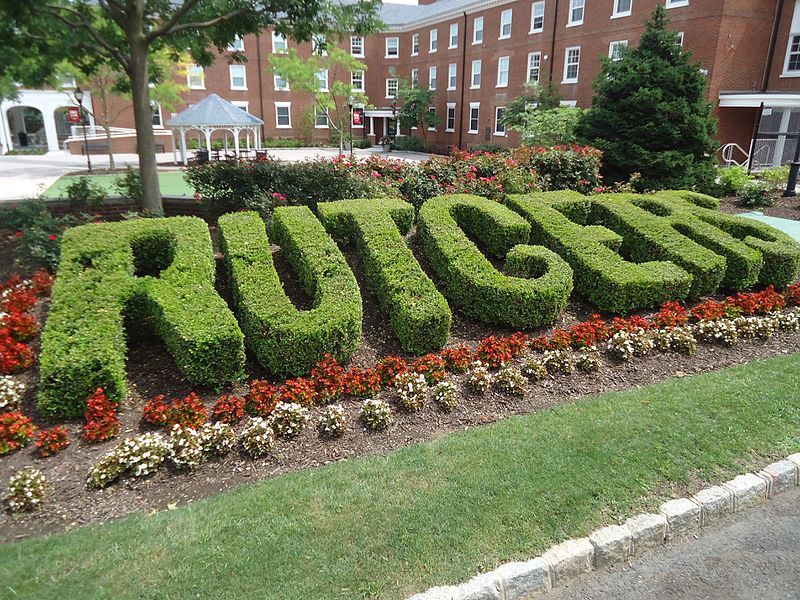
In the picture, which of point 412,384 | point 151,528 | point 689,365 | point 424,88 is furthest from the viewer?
point 424,88

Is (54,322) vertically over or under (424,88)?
under

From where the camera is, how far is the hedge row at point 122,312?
200 inches

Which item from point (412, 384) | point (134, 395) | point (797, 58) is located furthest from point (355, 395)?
point (797, 58)

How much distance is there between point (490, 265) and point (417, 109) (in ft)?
122

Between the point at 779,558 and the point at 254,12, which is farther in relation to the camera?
the point at 254,12

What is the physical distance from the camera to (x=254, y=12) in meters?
9.41

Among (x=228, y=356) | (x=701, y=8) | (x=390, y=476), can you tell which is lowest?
(x=390, y=476)

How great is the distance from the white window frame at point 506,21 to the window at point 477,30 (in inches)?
89.3

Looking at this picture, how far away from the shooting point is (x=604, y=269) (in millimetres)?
7719

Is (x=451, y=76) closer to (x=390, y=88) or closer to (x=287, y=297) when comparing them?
(x=390, y=88)

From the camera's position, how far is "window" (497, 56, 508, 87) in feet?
116

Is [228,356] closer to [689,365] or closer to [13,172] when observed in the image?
[689,365]

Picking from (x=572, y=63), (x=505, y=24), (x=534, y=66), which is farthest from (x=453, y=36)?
(x=572, y=63)

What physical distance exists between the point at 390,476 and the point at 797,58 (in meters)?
27.7
